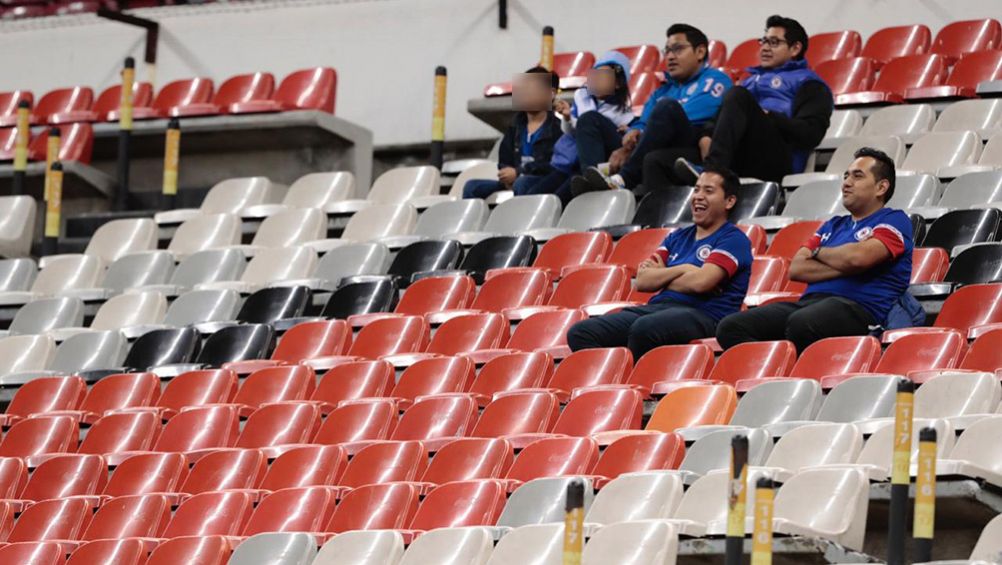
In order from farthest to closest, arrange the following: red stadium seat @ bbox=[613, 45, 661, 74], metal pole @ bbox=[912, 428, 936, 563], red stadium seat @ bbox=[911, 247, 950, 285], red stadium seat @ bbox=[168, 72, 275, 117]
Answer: red stadium seat @ bbox=[168, 72, 275, 117]
red stadium seat @ bbox=[613, 45, 661, 74]
red stadium seat @ bbox=[911, 247, 950, 285]
metal pole @ bbox=[912, 428, 936, 563]

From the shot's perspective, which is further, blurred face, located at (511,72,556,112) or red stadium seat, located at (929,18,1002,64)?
red stadium seat, located at (929,18,1002,64)

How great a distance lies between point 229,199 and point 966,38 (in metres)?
3.99

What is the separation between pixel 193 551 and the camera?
5586 millimetres

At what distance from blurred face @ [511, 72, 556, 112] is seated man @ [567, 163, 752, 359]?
191 cm

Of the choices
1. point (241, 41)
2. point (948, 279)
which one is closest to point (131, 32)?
point (241, 41)

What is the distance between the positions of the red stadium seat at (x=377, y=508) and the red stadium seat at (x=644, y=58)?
5237 millimetres

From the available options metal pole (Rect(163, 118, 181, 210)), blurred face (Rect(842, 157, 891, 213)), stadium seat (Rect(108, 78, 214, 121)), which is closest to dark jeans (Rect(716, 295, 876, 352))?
blurred face (Rect(842, 157, 891, 213))

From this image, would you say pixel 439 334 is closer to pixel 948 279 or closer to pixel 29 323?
pixel 948 279

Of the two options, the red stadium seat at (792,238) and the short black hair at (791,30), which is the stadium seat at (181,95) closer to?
the short black hair at (791,30)

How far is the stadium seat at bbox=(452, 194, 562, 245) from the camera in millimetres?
8281

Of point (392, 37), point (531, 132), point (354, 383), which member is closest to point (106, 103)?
point (392, 37)

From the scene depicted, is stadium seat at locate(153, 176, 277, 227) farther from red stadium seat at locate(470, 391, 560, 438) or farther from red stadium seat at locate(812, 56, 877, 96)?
red stadium seat at locate(470, 391, 560, 438)

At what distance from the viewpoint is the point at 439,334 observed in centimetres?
724

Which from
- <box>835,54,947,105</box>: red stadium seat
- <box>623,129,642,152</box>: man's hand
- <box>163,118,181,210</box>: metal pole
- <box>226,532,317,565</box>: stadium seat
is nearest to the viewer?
<box>226,532,317,565</box>: stadium seat
